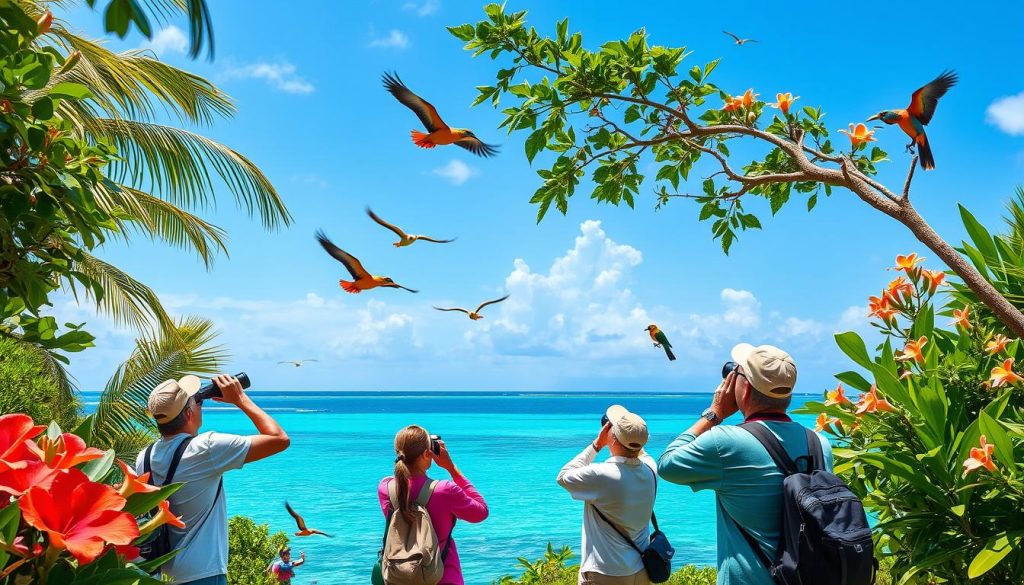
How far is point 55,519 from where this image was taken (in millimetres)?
1095

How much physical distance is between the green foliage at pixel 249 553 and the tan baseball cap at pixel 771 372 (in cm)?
669

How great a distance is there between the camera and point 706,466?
250 centimetres

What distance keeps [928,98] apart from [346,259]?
3.86m

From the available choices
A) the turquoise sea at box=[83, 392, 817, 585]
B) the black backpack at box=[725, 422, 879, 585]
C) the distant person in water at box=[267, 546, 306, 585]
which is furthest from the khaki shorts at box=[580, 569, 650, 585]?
the turquoise sea at box=[83, 392, 817, 585]

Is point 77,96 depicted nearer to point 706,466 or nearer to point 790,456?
point 706,466

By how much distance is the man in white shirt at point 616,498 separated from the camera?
12.2 feet

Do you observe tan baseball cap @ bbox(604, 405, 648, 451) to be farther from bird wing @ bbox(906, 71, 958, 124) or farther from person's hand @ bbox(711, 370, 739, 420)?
bird wing @ bbox(906, 71, 958, 124)

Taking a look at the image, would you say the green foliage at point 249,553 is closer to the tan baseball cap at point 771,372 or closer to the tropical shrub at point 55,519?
the tan baseball cap at point 771,372

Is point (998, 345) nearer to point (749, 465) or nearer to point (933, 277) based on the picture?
point (933, 277)

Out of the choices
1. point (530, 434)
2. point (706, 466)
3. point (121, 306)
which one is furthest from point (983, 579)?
point (530, 434)

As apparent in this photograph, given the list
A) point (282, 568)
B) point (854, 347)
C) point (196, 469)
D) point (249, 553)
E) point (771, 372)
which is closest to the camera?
point (771, 372)

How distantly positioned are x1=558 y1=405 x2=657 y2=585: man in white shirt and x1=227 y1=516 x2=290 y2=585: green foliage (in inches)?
199

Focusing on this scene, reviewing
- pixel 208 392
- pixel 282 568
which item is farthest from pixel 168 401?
pixel 282 568

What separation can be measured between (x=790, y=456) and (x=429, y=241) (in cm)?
346
